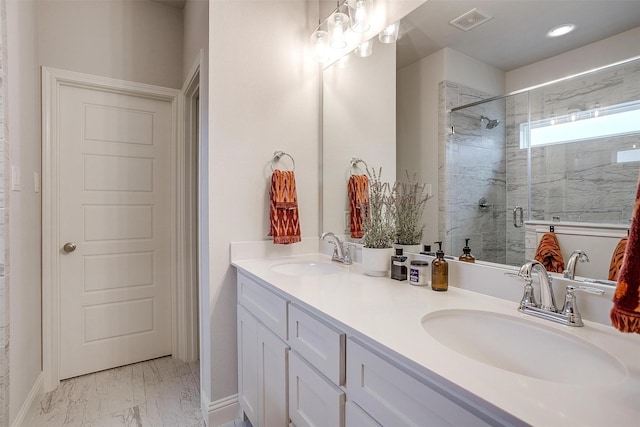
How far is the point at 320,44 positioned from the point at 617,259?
5.73ft

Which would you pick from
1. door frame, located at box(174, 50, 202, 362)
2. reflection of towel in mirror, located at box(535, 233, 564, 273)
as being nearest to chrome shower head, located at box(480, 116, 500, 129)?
reflection of towel in mirror, located at box(535, 233, 564, 273)

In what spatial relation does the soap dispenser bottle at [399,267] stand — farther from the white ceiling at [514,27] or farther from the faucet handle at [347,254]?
the white ceiling at [514,27]

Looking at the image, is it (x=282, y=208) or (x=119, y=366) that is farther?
(x=119, y=366)

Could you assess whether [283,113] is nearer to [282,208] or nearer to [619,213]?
[282,208]

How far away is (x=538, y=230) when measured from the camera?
101 cm

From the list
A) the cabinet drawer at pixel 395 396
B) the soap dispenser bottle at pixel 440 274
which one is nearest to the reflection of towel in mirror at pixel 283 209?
the soap dispenser bottle at pixel 440 274

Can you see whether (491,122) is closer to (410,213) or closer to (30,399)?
(410,213)

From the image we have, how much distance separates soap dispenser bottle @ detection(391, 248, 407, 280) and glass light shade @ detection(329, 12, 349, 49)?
1246 mm

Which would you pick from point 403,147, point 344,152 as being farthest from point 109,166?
point 403,147

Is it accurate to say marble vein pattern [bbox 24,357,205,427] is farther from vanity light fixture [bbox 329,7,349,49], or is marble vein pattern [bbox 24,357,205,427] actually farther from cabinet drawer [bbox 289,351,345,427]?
vanity light fixture [bbox 329,7,349,49]

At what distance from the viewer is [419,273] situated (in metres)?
1.25

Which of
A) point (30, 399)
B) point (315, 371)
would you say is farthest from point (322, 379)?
point (30, 399)

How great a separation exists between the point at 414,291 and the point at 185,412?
5.02 feet

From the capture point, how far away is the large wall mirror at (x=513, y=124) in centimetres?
85
